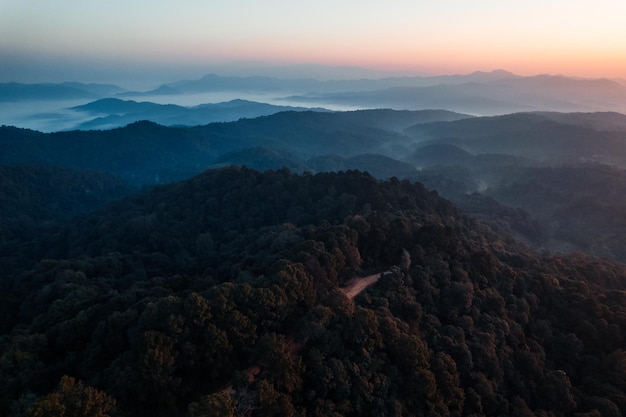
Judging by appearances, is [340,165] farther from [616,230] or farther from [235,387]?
[235,387]

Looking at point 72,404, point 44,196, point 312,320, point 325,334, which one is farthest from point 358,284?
point 44,196

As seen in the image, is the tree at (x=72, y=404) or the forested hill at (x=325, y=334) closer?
the tree at (x=72, y=404)

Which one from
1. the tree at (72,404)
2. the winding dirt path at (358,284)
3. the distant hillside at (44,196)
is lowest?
the distant hillside at (44,196)

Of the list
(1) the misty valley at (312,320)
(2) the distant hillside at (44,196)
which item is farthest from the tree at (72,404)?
(2) the distant hillside at (44,196)

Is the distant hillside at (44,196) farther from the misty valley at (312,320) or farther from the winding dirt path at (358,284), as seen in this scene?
the winding dirt path at (358,284)

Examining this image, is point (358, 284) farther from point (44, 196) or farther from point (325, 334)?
point (44, 196)

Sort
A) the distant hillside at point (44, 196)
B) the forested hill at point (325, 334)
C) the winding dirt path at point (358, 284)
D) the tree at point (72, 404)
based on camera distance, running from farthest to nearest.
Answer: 1. the distant hillside at point (44, 196)
2. the winding dirt path at point (358, 284)
3. the forested hill at point (325, 334)
4. the tree at point (72, 404)

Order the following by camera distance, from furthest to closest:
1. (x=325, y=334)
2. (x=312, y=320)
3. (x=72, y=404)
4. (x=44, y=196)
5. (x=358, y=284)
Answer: (x=44, y=196) < (x=358, y=284) < (x=312, y=320) < (x=325, y=334) < (x=72, y=404)

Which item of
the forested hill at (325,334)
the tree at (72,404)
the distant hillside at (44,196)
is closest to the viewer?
the tree at (72,404)
